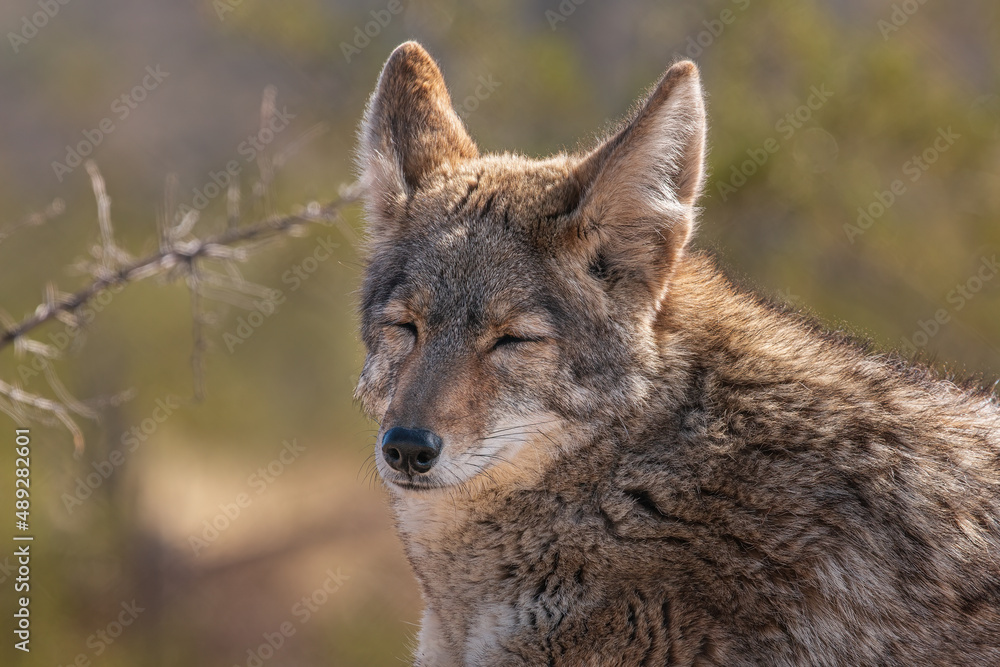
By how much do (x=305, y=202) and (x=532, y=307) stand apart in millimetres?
7690

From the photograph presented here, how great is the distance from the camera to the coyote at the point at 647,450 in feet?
11.8

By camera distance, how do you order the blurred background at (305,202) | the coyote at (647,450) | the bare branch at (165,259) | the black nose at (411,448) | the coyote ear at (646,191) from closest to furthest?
the coyote at (647,450) < the black nose at (411,448) < the coyote ear at (646,191) < the bare branch at (165,259) < the blurred background at (305,202)

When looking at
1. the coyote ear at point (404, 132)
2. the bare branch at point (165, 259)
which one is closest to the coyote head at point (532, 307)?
the coyote ear at point (404, 132)

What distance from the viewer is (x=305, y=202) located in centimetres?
1116

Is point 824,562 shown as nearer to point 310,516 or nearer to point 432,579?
point 432,579

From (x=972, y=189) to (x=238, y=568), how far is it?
10.9m

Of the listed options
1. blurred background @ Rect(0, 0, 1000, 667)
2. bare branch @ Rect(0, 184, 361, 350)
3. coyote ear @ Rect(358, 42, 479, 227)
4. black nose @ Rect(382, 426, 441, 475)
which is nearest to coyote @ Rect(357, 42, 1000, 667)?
black nose @ Rect(382, 426, 441, 475)

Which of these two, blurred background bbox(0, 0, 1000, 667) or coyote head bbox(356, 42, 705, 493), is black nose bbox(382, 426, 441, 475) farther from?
blurred background bbox(0, 0, 1000, 667)

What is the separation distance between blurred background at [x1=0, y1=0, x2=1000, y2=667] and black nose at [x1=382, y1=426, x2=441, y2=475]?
24.2 feet

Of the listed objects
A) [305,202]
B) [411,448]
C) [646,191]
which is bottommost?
[411,448]

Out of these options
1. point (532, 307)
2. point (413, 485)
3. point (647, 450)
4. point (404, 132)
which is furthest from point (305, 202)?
point (647, 450)

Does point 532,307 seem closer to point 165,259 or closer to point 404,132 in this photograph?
point 404,132

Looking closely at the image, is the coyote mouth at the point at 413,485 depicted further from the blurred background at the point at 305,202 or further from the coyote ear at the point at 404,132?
the blurred background at the point at 305,202

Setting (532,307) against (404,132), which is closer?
(532,307)
